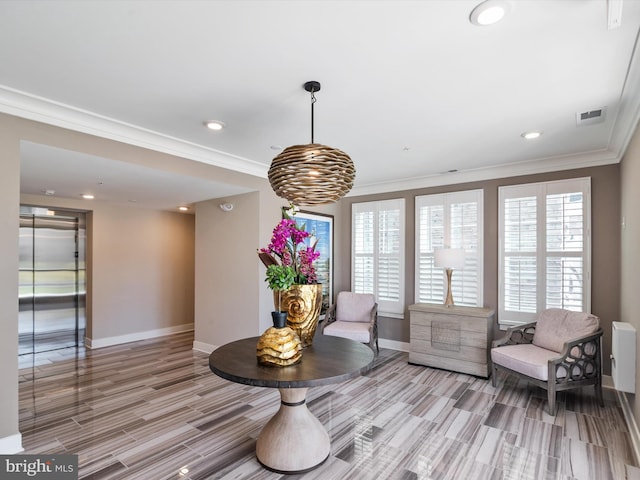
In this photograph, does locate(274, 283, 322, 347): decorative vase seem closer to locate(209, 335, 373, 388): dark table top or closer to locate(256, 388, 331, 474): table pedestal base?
locate(209, 335, 373, 388): dark table top

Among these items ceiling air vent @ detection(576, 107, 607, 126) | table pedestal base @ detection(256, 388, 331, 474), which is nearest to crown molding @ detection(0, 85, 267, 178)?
table pedestal base @ detection(256, 388, 331, 474)

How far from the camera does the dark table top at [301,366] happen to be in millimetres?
1848

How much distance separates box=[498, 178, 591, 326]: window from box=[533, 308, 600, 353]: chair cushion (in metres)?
0.33

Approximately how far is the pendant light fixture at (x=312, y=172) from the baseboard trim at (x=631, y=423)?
286 cm

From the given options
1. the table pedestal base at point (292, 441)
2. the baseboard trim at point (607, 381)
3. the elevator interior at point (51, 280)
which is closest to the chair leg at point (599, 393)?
the baseboard trim at point (607, 381)

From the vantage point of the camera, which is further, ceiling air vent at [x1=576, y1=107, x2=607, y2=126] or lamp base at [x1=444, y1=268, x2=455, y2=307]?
lamp base at [x1=444, y1=268, x2=455, y2=307]

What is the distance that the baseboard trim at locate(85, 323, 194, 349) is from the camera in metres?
5.48

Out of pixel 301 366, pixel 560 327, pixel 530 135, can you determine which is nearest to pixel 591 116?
pixel 530 135

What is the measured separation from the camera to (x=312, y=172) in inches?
83.2

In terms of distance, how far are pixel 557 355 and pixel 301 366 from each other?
2.88 m

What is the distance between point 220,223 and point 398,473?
12.8ft

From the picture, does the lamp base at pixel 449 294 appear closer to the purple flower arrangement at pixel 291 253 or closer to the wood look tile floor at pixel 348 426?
the wood look tile floor at pixel 348 426

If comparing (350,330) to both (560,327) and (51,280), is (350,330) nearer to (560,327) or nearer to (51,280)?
(560,327)

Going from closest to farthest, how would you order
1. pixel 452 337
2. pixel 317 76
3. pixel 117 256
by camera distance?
pixel 317 76
pixel 452 337
pixel 117 256
